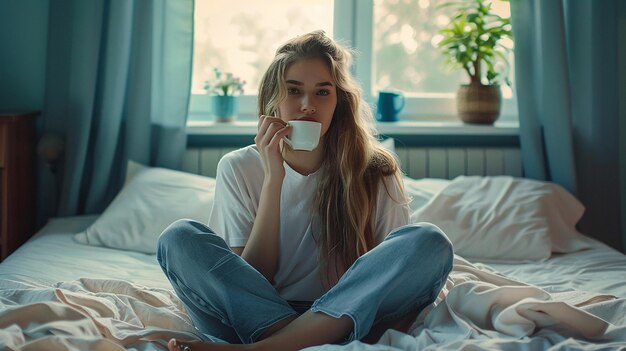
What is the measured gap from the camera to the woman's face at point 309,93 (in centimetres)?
181

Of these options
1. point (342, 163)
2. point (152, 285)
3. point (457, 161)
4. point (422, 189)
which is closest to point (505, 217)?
point (422, 189)

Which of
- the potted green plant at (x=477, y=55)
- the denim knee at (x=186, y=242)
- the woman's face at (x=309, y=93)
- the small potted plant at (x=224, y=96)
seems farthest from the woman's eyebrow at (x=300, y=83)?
the potted green plant at (x=477, y=55)

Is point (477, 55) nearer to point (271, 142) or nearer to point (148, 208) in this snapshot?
point (148, 208)

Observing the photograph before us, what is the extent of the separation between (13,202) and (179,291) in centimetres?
128

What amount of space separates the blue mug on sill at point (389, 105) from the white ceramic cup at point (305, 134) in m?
1.48

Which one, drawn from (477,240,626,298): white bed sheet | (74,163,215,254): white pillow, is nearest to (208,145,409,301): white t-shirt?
(477,240,626,298): white bed sheet

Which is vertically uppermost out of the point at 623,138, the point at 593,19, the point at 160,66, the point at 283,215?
the point at 593,19

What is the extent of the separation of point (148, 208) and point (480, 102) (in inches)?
52.6

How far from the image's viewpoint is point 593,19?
307 cm

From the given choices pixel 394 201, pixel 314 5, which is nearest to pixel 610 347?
pixel 394 201

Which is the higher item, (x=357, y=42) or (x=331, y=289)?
(x=357, y=42)

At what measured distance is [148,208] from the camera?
2.64 m

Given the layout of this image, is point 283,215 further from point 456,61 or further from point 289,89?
point 456,61

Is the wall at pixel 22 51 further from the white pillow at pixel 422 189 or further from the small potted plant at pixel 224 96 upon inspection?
the white pillow at pixel 422 189
